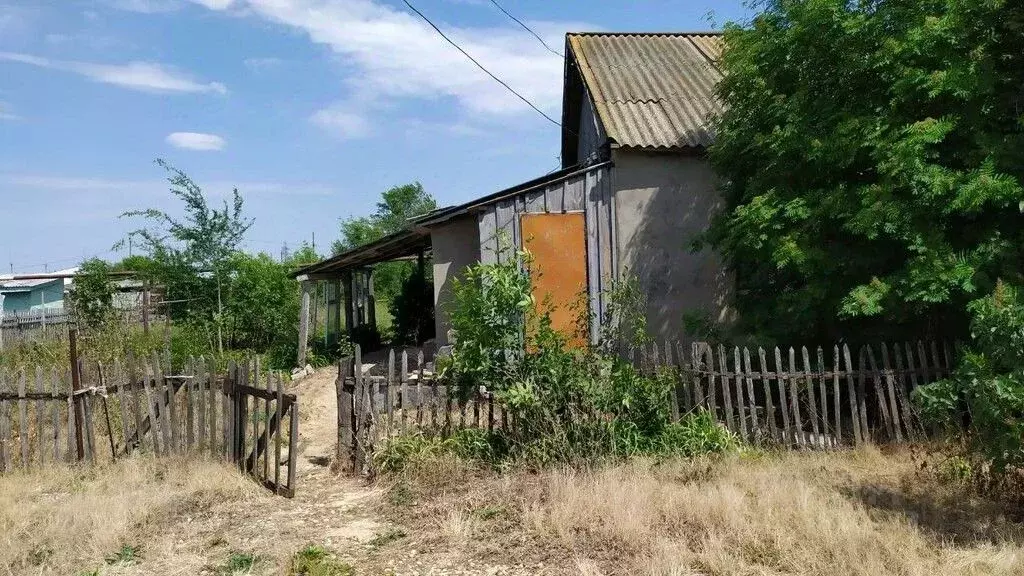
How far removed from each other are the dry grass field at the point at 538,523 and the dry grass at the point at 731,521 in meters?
0.01

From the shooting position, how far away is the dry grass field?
4797 millimetres

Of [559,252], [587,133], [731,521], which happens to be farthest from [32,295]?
[731,521]

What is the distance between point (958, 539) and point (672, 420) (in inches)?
116

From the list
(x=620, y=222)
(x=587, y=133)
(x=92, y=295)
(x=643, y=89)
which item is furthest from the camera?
(x=92, y=295)

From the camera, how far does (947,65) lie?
700cm

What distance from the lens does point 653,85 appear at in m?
12.6

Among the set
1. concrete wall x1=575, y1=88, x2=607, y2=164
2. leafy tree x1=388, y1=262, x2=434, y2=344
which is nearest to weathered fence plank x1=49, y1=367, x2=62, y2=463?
concrete wall x1=575, y1=88, x2=607, y2=164

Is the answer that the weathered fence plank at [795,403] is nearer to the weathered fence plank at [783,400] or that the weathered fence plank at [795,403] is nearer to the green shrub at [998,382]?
the weathered fence plank at [783,400]

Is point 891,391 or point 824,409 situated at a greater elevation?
point 891,391

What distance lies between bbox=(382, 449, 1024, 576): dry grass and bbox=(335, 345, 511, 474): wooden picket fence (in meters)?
1.04

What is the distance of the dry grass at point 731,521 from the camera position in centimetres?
466

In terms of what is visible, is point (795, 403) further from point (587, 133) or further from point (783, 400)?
point (587, 133)

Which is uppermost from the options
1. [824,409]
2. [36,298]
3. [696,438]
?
[36,298]

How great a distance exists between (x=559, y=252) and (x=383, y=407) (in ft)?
13.3
